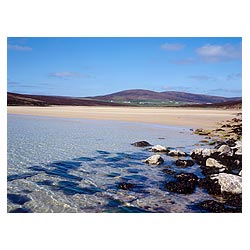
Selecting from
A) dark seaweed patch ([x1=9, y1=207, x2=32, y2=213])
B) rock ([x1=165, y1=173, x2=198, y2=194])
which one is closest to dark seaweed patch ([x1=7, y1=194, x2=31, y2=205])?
dark seaweed patch ([x1=9, y1=207, x2=32, y2=213])

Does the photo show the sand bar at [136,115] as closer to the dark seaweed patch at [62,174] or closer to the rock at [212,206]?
the dark seaweed patch at [62,174]

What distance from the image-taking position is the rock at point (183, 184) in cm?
495

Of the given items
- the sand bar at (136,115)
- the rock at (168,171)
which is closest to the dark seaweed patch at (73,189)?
the rock at (168,171)

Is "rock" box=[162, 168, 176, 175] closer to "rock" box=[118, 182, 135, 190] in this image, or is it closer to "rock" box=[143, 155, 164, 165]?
"rock" box=[143, 155, 164, 165]

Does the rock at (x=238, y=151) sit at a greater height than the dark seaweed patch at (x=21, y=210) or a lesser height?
greater

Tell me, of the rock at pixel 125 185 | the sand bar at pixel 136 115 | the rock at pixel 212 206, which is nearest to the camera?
the rock at pixel 212 206

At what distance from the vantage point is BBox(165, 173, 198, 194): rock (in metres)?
4.95

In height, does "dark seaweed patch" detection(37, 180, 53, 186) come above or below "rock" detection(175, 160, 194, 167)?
below

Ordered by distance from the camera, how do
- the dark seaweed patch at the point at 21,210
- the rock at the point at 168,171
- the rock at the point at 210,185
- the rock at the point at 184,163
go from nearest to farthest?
1. the dark seaweed patch at the point at 21,210
2. the rock at the point at 210,185
3. the rock at the point at 168,171
4. the rock at the point at 184,163

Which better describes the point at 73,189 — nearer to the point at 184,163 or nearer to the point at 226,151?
the point at 184,163

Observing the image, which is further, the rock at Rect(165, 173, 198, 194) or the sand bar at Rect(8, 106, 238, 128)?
the sand bar at Rect(8, 106, 238, 128)

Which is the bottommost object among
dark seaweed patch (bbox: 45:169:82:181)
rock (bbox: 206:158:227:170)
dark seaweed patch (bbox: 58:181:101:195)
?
dark seaweed patch (bbox: 58:181:101:195)
